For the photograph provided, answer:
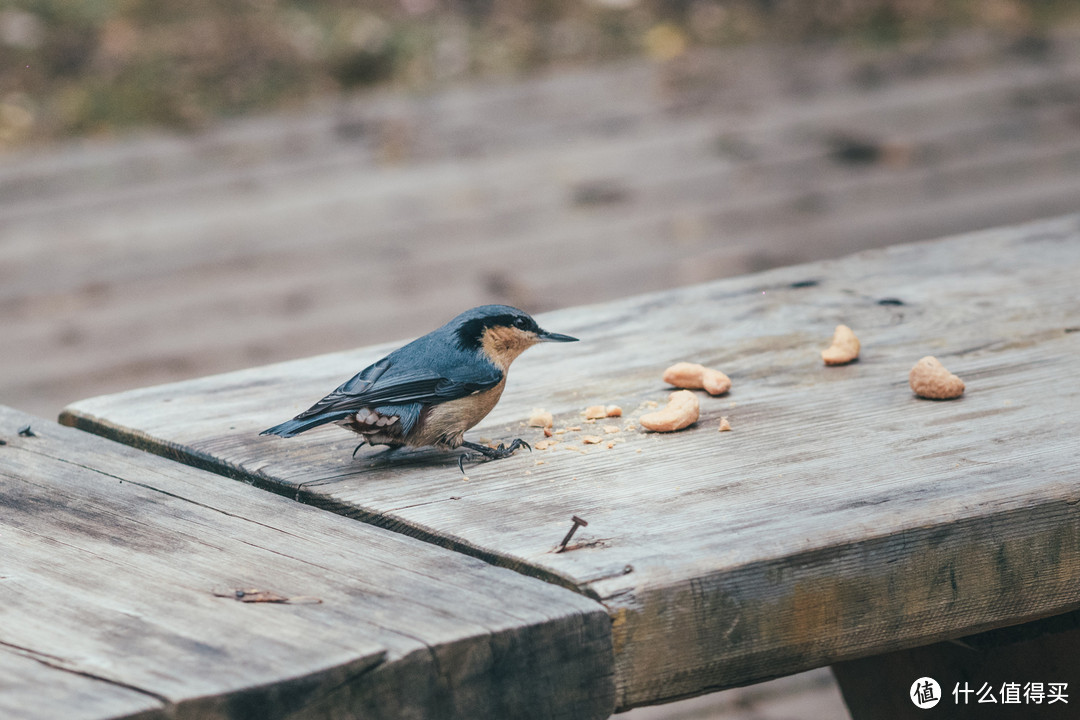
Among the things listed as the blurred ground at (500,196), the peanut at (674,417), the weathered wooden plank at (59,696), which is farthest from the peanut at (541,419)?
the blurred ground at (500,196)

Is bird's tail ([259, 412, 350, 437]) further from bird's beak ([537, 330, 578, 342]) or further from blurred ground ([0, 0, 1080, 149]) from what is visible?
blurred ground ([0, 0, 1080, 149])

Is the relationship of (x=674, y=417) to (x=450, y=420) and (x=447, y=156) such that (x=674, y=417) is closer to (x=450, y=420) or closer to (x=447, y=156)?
(x=450, y=420)

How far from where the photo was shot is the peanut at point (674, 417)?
156cm

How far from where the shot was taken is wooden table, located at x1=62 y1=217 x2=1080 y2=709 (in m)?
1.10

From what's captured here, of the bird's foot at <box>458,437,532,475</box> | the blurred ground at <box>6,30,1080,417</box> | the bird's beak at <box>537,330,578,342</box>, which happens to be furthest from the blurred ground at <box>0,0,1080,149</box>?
the bird's foot at <box>458,437,532,475</box>

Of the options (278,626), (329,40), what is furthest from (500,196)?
(278,626)

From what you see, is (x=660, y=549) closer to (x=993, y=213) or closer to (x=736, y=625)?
(x=736, y=625)

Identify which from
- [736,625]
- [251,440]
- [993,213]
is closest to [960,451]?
[736,625]

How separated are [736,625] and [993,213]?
3.84 meters

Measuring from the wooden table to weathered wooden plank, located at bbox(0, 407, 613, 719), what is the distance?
0.16 ft

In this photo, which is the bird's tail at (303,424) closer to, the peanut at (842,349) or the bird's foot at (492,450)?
the bird's foot at (492,450)

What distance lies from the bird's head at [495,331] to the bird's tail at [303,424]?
191 millimetres

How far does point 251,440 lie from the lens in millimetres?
1638

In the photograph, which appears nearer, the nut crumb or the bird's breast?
the bird's breast
